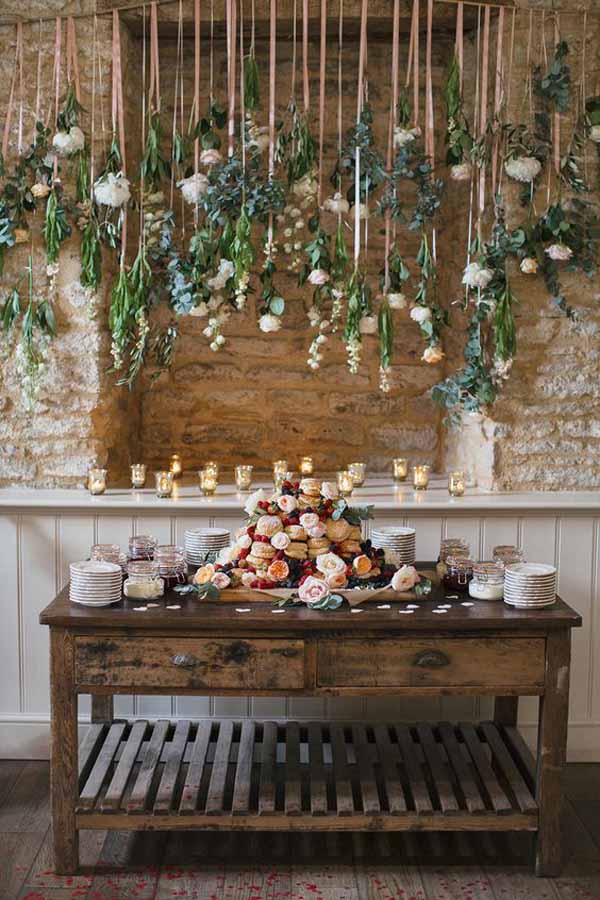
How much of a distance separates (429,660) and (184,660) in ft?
2.17

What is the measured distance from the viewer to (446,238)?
4.04 meters

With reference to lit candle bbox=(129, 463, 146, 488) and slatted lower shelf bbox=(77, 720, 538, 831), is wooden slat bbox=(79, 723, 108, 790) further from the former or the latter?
lit candle bbox=(129, 463, 146, 488)

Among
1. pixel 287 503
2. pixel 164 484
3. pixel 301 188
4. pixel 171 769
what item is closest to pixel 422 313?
pixel 301 188

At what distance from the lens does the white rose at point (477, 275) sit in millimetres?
3432

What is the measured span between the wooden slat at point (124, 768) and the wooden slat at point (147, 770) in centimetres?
3

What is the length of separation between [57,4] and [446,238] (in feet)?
5.51

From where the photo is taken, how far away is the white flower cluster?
335 cm

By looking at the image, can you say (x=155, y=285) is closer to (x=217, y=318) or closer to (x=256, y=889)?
(x=217, y=318)

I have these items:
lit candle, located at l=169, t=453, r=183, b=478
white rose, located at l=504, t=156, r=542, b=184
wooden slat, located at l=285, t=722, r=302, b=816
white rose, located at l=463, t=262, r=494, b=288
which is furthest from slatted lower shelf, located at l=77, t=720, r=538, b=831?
white rose, located at l=504, t=156, r=542, b=184

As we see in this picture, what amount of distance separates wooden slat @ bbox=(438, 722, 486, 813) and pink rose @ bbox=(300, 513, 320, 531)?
34.2 inches

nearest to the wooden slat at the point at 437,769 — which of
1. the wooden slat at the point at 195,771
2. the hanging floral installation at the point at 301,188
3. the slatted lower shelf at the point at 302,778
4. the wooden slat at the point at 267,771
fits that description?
the slatted lower shelf at the point at 302,778

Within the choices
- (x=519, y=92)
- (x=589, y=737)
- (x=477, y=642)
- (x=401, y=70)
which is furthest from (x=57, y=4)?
(x=589, y=737)

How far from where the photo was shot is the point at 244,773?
2988 mm

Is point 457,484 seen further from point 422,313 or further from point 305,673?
point 305,673
